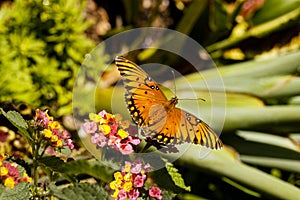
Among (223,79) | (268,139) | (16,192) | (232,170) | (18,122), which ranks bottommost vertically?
(16,192)

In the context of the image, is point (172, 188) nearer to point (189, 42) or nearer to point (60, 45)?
point (60, 45)

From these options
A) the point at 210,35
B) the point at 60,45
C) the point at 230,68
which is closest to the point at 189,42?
the point at 210,35

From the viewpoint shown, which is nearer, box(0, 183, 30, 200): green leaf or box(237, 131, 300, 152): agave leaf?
box(0, 183, 30, 200): green leaf

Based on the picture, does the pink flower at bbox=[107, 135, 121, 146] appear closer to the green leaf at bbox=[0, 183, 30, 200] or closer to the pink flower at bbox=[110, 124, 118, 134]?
the pink flower at bbox=[110, 124, 118, 134]

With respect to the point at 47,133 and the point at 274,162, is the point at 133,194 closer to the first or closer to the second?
the point at 47,133

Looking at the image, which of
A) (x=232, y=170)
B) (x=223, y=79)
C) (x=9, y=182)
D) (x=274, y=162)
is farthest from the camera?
(x=223, y=79)

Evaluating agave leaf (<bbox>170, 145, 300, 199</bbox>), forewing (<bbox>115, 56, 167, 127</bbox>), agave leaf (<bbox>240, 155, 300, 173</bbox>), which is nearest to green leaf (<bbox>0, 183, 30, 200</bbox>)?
forewing (<bbox>115, 56, 167, 127</bbox>)

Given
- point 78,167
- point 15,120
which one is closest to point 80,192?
point 78,167
